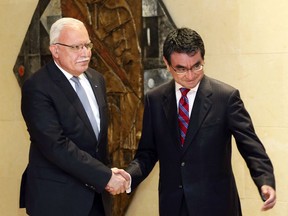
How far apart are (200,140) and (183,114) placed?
0.49 feet

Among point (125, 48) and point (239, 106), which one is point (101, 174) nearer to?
point (239, 106)

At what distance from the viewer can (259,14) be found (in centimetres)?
373

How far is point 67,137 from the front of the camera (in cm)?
295

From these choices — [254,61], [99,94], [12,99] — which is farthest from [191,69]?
[12,99]

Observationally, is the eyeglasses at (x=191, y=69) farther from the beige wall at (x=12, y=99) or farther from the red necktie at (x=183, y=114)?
the beige wall at (x=12, y=99)

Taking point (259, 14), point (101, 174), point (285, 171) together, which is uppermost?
point (259, 14)

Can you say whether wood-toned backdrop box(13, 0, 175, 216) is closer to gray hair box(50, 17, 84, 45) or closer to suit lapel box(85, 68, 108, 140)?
suit lapel box(85, 68, 108, 140)

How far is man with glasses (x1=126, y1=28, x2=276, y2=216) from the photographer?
2.67 meters

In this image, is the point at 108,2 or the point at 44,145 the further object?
the point at 108,2

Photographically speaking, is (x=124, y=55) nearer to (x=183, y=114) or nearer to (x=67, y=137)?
(x=67, y=137)

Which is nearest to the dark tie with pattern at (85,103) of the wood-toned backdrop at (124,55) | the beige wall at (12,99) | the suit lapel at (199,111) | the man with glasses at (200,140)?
the man with glasses at (200,140)

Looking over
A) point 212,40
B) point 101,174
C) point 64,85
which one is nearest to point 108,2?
point 212,40

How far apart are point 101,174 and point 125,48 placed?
55.4 inches

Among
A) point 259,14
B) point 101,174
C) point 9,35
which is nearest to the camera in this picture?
point 101,174
